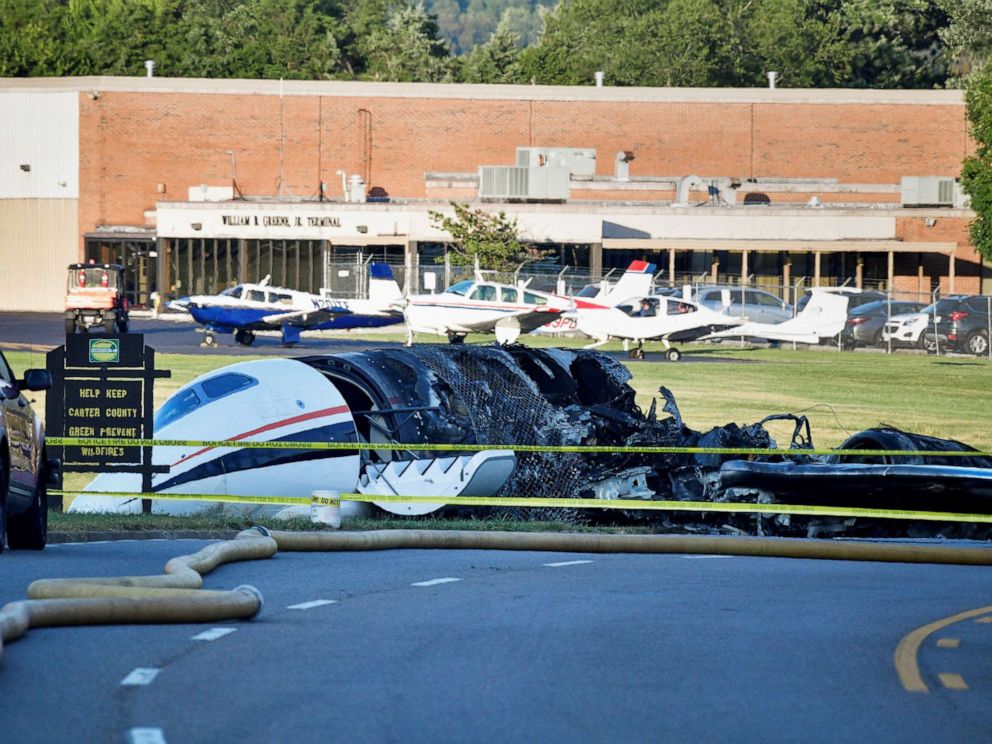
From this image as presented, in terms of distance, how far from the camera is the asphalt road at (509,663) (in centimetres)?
771

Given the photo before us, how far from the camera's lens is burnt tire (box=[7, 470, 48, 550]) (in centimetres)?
1477

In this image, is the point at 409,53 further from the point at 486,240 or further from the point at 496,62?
the point at 486,240

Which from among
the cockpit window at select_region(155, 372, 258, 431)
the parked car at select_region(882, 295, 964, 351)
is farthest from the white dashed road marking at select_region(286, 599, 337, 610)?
the parked car at select_region(882, 295, 964, 351)

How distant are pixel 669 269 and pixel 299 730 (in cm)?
6547

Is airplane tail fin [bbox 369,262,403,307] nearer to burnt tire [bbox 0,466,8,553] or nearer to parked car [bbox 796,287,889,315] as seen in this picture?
parked car [bbox 796,287,889,315]

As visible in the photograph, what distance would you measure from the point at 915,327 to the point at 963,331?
5.08 feet

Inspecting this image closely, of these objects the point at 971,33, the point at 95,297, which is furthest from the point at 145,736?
the point at 971,33

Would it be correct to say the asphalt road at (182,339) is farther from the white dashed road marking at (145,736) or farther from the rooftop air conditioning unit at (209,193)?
the white dashed road marking at (145,736)

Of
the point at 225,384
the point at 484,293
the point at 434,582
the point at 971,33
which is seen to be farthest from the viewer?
the point at 971,33

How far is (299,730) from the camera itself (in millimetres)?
7477

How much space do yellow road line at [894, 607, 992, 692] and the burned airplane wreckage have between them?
25.0ft

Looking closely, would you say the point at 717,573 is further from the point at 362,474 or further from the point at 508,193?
the point at 508,193

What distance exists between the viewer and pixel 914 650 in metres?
10.4

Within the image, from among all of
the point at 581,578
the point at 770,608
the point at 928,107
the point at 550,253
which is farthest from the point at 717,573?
the point at 928,107
